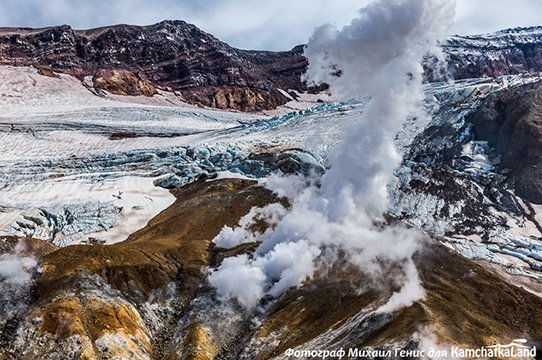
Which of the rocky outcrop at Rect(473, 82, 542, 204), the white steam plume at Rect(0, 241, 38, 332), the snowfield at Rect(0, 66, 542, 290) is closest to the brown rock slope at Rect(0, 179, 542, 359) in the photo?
the white steam plume at Rect(0, 241, 38, 332)

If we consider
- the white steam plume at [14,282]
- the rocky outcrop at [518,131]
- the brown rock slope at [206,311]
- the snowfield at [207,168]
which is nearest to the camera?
the brown rock slope at [206,311]

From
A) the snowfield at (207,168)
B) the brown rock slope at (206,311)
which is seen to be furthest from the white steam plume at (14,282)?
the snowfield at (207,168)

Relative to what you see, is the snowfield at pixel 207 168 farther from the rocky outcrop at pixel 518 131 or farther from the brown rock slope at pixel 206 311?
the brown rock slope at pixel 206 311

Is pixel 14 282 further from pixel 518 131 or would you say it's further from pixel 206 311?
pixel 518 131

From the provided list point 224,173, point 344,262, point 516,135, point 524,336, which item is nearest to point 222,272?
point 344,262

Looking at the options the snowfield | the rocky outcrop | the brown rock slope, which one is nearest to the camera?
the brown rock slope

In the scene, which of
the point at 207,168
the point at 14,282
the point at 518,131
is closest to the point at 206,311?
the point at 14,282

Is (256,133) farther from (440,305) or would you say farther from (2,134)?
(440,305)

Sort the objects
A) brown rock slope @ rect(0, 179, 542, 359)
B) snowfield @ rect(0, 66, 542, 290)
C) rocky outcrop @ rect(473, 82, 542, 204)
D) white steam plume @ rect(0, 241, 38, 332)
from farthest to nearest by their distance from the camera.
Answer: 1. rocky outcrop @ rect(473, 82, 542, 204)
2. snowfield @ rect(0, 66, 542, 290)
3. white steam plume @ rect(0, 241, 38, 332)
4. brown rock slope @ rect(0, 179, 542, 359)

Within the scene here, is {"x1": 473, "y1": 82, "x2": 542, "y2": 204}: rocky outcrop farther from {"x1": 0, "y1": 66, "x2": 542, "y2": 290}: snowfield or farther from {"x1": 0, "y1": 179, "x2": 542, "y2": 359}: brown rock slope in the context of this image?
{"x1": 0, "y1": 179, "x2": 542, "y2": 359}: brown rock slope
